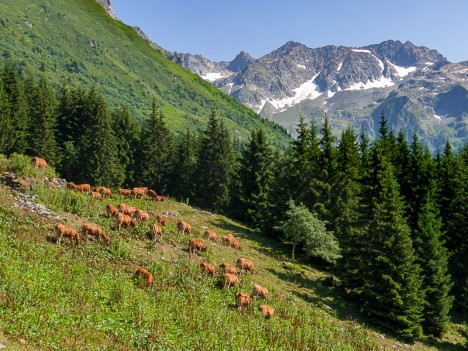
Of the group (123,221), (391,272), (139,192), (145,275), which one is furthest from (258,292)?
(139,192)

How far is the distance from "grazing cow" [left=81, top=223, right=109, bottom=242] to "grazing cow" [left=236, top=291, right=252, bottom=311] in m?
8.64

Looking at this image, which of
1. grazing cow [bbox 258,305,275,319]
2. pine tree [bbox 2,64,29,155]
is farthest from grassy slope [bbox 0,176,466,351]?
pine tree [bbox 2,64,29,155]

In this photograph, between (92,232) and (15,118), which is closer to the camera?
(92,232)

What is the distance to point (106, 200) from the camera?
3469 centimetres

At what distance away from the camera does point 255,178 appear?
56531 mm

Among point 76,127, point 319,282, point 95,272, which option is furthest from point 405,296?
point 76,127

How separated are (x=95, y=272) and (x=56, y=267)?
181cm

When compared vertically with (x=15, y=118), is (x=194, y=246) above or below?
below

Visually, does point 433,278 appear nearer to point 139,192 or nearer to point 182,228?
point 182,228

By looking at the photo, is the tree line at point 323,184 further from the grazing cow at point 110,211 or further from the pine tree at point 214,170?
the grazing cow at point 110,211

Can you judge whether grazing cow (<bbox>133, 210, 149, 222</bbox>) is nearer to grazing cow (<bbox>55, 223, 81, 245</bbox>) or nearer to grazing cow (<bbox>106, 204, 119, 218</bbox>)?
grazing cow (<bbox>106, 204, 119, 218</bbox>)

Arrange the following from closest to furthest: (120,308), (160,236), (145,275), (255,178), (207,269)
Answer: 1. (120,308)
2. (145,275)
3. (207,269)
4. (160,236)
5. (255,178)

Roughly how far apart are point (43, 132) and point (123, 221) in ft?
159

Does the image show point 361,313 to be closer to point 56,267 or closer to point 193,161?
point 56,267
